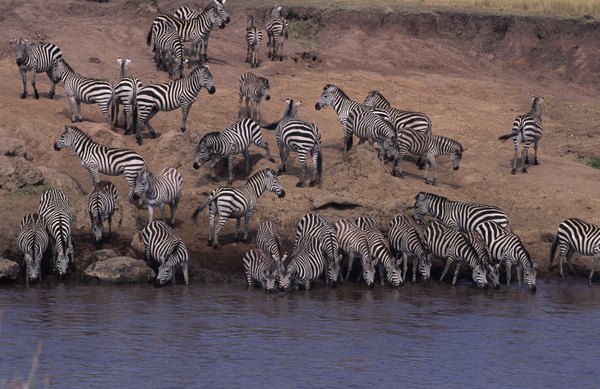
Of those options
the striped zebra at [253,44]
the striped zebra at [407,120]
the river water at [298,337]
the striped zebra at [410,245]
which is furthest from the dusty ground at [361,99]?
the river water at [298,337]

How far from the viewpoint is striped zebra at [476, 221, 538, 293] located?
18766 mm

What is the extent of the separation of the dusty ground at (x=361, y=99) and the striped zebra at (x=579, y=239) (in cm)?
70

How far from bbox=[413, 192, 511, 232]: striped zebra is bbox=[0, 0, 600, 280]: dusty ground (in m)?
0.51

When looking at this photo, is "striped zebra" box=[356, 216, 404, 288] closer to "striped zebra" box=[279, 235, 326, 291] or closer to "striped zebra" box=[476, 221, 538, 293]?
"striped zebra" box=[279, 235, 326, 291]

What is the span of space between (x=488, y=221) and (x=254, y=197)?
375cm

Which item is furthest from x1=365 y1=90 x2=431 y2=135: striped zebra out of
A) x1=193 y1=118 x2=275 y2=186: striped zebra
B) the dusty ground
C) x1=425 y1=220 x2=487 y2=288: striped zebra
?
x1=425 y1=220 x2=487 y2=288: striped zebra

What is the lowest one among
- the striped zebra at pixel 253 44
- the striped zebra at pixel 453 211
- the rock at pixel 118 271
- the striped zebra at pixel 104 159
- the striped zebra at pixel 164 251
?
the rock at pixel 118 271

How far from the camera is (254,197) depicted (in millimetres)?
19688

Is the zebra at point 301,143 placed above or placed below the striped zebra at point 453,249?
above

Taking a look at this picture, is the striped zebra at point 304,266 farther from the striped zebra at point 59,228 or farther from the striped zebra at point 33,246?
the striped zebra at point 33,246

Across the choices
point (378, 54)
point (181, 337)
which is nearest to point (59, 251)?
point (181, 337)

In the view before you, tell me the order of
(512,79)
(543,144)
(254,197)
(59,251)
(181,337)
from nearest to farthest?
1. (181,337)
2. (59,251)
3. (254,197)
4. (543,144)
5. (512,79)

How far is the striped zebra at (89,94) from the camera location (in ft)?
77.7

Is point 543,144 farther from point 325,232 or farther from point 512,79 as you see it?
point 325,232
